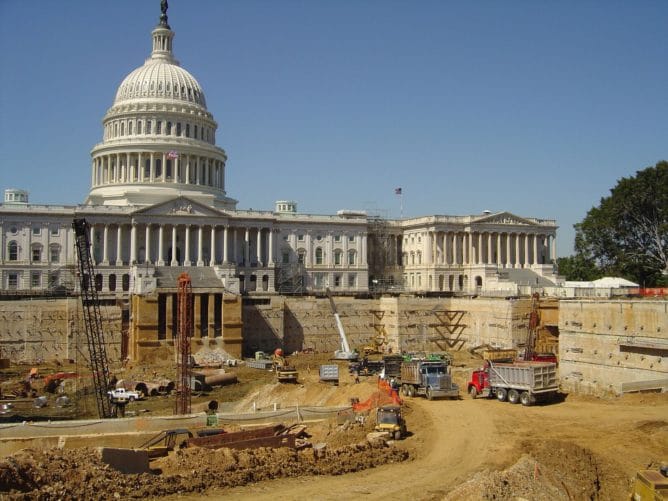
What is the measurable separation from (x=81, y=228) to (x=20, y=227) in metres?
44.6

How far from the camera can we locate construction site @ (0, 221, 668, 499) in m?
30.3

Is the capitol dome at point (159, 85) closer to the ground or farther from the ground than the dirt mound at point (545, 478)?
farther from the ground

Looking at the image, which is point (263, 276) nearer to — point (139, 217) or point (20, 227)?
point (139, 217)

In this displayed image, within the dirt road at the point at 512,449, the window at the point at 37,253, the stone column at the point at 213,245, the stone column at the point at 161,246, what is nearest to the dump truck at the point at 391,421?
the dirt road at the point at 512,449

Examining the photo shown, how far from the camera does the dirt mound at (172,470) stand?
91.9 ft

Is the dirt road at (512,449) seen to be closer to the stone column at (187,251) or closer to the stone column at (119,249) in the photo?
the stone column at (187,251)

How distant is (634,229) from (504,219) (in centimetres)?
2213

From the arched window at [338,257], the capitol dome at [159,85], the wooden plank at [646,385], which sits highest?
the capitol dome at [159,85]

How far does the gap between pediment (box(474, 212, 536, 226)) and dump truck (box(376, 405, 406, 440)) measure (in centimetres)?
7599

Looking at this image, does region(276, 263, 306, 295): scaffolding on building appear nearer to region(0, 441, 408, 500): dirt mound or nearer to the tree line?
the tree line

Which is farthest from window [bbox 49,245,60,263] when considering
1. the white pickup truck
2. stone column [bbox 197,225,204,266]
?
the white pickup truck

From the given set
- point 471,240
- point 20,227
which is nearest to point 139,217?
point 20,227

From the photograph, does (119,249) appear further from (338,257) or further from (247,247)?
(338,257)

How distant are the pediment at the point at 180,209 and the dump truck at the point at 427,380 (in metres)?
54.5
